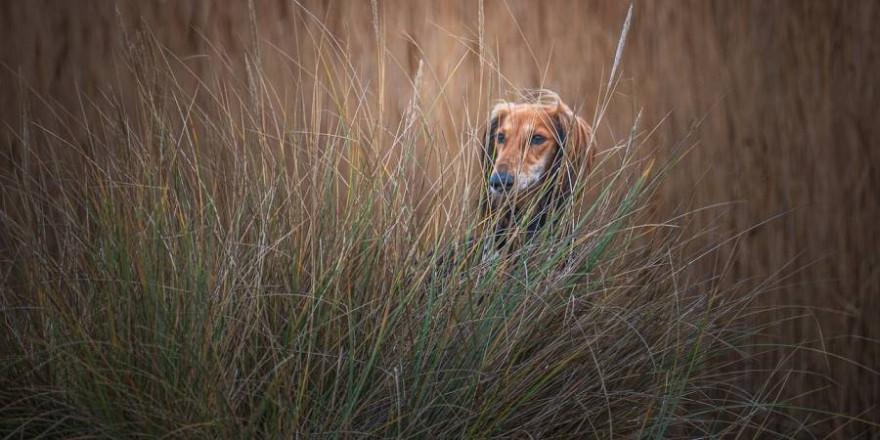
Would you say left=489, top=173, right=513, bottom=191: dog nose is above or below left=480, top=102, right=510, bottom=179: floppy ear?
below

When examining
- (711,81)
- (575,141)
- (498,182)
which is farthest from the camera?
(711,81)

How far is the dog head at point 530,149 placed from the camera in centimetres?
156

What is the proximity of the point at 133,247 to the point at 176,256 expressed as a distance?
0.21ft

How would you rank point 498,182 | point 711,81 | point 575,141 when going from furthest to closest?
point 711,81 < point 575,141 < point 498,182

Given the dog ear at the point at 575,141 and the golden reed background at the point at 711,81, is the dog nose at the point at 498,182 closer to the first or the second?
the dog ear at the point at 575,141

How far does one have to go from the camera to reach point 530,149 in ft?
5.37

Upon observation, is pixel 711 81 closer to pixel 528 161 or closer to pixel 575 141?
pixel 575 141

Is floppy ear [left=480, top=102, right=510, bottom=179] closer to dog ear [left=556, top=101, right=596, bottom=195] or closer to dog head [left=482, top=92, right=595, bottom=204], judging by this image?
dog head [left=482, top=92, right=595, bottom=204]

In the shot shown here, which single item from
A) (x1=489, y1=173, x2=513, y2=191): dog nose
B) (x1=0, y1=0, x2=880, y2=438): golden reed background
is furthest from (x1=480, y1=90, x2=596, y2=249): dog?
(x1=0, y1=0, x2=880, y2=438): golden reed background

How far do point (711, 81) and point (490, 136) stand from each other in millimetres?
832

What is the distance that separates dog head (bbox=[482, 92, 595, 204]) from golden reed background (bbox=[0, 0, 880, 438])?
0.16m

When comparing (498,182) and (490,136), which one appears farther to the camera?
(490,136)

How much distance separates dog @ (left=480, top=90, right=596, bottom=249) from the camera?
1.50 m

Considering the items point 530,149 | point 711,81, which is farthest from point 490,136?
point 711,81
